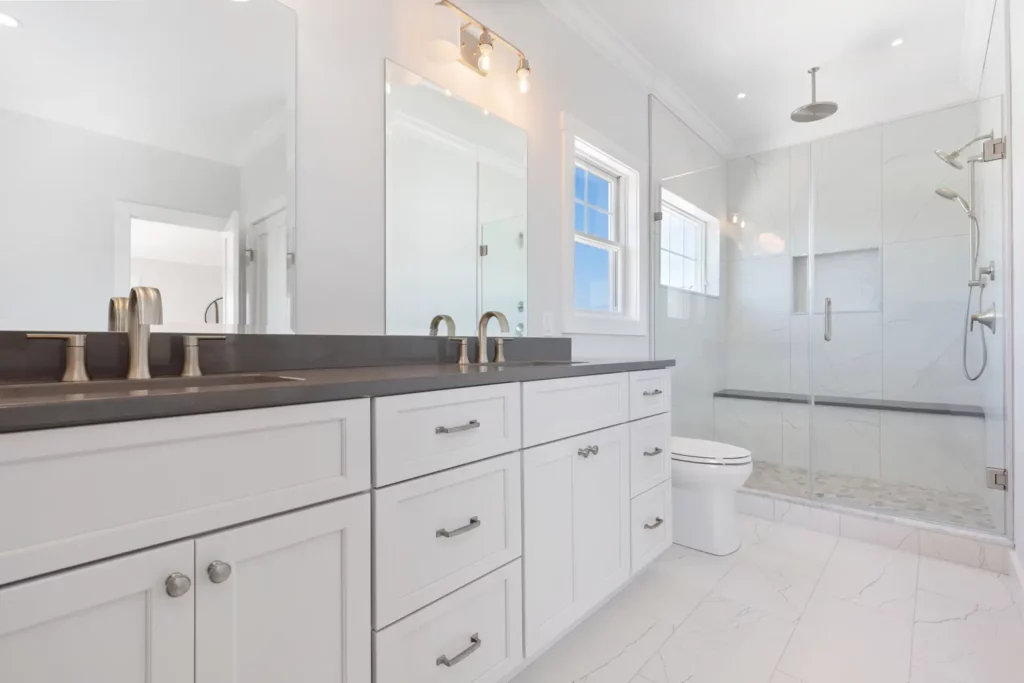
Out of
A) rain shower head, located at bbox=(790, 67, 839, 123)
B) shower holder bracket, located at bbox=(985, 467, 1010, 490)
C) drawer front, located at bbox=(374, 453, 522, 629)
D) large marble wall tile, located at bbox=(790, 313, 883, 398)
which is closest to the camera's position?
drawer front, located at bbox=(374, 453, 522, 629)

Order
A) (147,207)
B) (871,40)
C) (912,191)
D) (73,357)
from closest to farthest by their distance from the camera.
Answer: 1. (73,357)
2. (147,207)
3. (871,40)
4. (912,191)

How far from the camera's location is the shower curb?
2.08 meters

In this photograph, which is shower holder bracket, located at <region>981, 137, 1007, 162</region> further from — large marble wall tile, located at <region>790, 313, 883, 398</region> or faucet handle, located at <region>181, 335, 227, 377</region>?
faucet handle, located at <region>181, 335, 227, 377</region>

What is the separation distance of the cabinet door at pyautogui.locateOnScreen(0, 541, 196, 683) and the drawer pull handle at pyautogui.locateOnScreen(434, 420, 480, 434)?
0.50 m

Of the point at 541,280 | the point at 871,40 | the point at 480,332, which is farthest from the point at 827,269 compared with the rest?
the point at 480,332

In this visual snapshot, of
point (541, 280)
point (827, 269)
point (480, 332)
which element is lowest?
point (480, 332)

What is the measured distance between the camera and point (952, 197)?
282cm

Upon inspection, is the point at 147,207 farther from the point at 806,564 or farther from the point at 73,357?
the point at 806,564

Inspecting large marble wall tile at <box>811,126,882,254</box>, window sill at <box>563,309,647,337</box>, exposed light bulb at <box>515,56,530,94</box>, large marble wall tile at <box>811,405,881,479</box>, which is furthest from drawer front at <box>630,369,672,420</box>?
large marble wall tile at <box>811,126,882,254</box>

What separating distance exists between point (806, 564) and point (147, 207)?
2.67 m

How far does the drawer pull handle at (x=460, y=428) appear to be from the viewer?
1.09 metres

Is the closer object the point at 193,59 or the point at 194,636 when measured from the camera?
the point at 194,636

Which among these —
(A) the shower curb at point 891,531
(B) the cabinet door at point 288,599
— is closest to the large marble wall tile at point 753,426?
(A) the shower curb at point 891,531

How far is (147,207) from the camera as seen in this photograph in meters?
1.16
